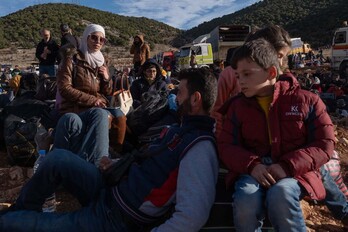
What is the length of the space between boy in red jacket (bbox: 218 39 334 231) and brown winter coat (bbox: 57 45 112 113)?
5.76ft

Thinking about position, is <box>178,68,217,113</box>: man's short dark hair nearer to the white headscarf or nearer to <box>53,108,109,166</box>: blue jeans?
<box>53,108,109,166</box>: blue jeans

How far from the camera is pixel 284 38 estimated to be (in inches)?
101

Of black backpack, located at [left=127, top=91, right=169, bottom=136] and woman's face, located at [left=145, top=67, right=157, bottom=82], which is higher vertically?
woman's face, located at [left=145, top=67, right=157, bottom=82]

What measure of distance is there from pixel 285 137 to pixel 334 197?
790 mm

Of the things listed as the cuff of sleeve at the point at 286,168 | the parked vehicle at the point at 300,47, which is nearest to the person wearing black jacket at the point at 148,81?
the cuff of sleeve at the point at 286,168

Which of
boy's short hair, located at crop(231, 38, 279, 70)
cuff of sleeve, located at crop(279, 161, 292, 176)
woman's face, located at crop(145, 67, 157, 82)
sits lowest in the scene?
cuff of sleeve, located at crop(279, 161, 292, 176)

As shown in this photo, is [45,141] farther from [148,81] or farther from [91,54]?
[148,81]

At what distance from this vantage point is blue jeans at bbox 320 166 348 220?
2.44 metres

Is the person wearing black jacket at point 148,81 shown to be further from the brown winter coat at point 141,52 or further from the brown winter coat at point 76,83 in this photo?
the brown winter coat at point 141,52

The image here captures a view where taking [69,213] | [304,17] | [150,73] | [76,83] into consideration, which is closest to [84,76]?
[76,83]

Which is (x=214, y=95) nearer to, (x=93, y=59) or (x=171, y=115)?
(x=171, y=115)

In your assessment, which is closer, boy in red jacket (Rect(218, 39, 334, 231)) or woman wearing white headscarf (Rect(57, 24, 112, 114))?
boy in red jacket (Rect(218, 39, 334, 231))

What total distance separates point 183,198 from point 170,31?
67228mm

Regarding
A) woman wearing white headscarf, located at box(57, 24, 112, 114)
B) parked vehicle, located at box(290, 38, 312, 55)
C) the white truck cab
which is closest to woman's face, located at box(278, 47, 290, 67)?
woman wearing white headscarf, located at box(57, 24, 112, 114)
